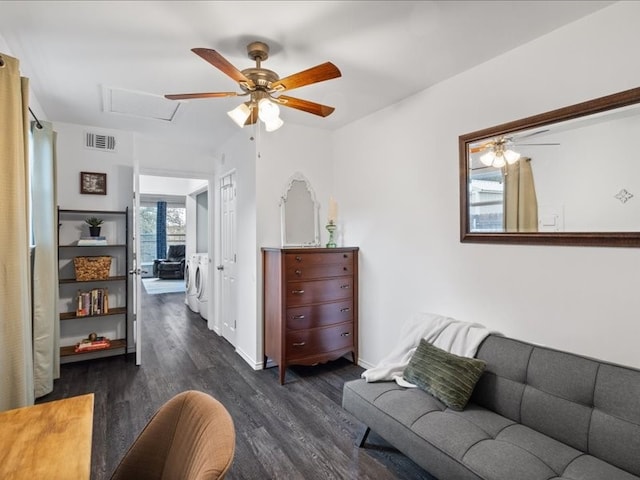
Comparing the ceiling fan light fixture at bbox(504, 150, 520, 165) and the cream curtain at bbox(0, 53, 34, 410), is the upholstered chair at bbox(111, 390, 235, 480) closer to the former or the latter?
the cream curtain at bbox(0, 53, 34, 410)

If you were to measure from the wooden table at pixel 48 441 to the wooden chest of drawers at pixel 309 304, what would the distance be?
1.96m

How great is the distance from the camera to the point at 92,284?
382 centimetres

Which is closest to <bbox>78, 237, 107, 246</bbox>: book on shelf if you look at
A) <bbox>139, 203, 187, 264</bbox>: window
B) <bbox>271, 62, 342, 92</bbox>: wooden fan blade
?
<bbox>271, 62, 342, 92</bbox>: wooden fan blade

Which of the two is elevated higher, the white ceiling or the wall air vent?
the white ceiling

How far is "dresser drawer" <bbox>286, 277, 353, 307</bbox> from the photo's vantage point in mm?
3166

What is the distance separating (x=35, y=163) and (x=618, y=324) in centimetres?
434

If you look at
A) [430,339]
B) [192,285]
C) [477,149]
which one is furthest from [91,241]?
[477,149]

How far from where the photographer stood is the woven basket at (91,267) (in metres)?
3.57

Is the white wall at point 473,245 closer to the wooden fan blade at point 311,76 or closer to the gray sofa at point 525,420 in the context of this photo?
the gray sofa at point 525,420

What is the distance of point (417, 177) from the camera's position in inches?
116

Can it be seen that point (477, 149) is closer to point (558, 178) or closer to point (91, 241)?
point (558, 178)


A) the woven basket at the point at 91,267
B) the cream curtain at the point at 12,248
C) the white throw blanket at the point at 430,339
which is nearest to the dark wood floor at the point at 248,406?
the white throw blanket at the point at 430,339

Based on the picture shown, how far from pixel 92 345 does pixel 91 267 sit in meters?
0.86

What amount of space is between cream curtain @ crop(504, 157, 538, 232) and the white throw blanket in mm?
729
